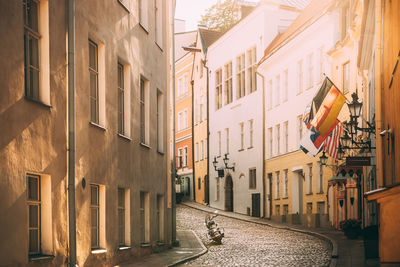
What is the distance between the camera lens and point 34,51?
11.9 meters

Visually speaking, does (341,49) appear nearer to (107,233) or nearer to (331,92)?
(331,92)

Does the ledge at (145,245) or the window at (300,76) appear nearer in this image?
the ledge at (145,245)

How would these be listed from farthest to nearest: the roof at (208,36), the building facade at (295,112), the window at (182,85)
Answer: the window at (182,85) → the roof at (208,36) → the building facade at (295,112)

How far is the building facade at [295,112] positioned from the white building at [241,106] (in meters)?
1.35

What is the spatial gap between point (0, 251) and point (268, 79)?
1414 inches

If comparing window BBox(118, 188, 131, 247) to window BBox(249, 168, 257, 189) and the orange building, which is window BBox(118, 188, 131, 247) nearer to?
window BBox(249, 168, 257, 189)

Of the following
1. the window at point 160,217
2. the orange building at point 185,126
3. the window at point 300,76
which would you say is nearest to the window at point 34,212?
the window at point 160,217

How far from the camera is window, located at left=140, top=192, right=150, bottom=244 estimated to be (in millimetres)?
20406

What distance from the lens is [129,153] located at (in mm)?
18750

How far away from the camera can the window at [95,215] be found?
15.4 metres

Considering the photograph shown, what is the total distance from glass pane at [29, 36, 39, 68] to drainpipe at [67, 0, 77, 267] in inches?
43.0

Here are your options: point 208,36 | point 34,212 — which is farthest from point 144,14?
point 208,36

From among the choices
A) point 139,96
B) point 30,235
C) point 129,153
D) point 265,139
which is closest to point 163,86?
point 139,96

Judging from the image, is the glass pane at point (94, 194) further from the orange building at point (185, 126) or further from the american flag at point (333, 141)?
the orange building at point (185, 126)
